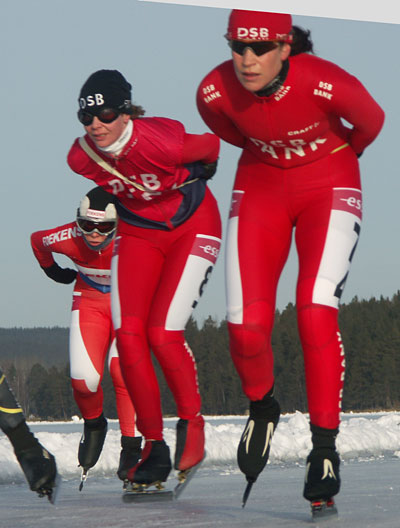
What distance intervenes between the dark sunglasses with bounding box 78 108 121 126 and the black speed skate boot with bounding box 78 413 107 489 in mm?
3776

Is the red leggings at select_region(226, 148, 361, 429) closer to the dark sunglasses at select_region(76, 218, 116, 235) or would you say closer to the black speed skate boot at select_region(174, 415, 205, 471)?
the black speed skate boot at select_region(174, 415, 205, 471)

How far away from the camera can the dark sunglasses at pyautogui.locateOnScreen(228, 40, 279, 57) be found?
5.59 metres

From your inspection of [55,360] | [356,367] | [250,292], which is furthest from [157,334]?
[55,360]

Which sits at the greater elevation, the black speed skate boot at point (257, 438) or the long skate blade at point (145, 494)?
the black speed skate boot at point (257, 438)

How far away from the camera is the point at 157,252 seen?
6836 mm

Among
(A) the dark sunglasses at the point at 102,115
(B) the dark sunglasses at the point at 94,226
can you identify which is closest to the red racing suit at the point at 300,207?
(A) the dark sunglasses at the point at 102,115

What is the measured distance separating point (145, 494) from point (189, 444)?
460 mm

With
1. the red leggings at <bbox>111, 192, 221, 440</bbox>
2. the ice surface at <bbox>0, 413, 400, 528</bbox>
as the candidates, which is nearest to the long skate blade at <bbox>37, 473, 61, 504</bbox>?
the ice surface at <bbox>0, 413, 400, 528</bbox>

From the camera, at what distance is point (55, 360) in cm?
7369

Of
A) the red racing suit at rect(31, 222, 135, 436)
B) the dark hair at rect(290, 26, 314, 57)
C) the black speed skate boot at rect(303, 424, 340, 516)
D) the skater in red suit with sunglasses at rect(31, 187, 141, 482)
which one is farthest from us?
the red racing suit at rect(31, 222, 135, 436)

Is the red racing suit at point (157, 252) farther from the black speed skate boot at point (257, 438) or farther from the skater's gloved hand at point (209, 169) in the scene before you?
the black speed skate boot at point (257, 438)

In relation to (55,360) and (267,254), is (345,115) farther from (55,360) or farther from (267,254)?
(55,360)

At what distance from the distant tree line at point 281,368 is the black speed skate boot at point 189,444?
54.9m

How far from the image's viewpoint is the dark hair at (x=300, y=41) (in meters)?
5.88
